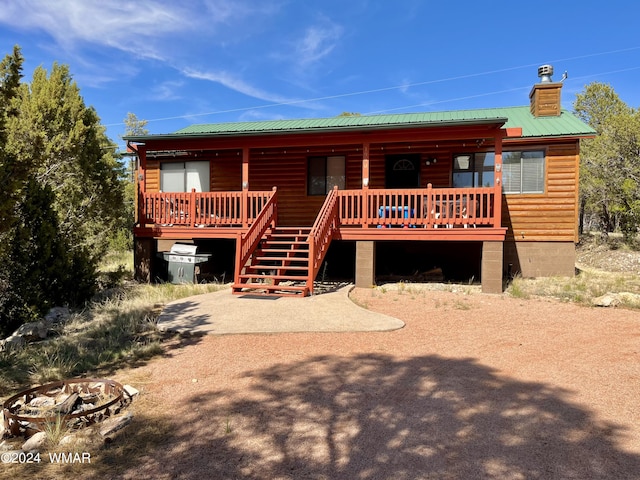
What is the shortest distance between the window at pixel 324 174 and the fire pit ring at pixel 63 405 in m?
9.98

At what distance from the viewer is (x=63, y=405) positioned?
3.80 metres

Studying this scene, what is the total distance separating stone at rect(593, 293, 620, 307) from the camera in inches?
325

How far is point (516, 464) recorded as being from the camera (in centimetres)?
294

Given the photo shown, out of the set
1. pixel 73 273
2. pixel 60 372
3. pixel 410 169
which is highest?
pixel 410 169

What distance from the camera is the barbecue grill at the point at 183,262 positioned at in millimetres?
11773

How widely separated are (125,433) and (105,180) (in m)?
9.07

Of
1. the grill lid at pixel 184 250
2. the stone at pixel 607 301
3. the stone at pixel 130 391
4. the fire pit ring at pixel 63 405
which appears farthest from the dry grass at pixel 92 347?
the stone at pixel 607 301

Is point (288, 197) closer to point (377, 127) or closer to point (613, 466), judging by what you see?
point (377, 127)

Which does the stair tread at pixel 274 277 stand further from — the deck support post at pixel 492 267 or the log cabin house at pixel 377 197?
the deck support post at pixel 492 267

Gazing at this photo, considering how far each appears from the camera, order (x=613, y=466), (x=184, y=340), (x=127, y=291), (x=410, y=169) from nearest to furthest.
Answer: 1. (x=613, y=466)
2. (x=184, y=340)
3. (x=127, y=291)
4. (x=410, y=169)

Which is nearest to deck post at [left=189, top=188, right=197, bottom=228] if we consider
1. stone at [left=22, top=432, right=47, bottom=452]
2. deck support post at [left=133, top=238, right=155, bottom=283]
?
deck support post at [left=133, top=238, right=155, bottom=283]

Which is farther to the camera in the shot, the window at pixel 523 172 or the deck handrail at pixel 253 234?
the window at pixel 523 172

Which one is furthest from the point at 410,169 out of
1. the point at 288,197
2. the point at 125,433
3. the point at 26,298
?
the point at 125,433

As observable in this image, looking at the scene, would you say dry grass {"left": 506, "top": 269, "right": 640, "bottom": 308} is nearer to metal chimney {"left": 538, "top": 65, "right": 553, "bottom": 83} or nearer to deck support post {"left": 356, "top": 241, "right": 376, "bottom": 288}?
deck support post {"left": 356, "top": 241, "right": 376, "bottom": 288}
